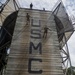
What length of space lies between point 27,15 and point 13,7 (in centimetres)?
280

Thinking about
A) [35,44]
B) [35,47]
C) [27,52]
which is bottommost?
[27,52]

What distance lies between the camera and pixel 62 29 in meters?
22.7

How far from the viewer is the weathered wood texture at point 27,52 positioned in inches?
651

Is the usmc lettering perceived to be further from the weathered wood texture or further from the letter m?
the weathered wood texture

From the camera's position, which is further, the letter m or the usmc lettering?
the letter m

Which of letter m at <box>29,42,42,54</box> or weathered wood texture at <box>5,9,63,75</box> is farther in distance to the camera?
letter m at <box>29,42,42,54</box>

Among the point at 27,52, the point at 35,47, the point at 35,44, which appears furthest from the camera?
the point at 35,44

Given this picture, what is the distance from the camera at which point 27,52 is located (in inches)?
697

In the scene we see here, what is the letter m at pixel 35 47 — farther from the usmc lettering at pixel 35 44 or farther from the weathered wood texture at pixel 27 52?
the weathered wood texture at pixel 27 52

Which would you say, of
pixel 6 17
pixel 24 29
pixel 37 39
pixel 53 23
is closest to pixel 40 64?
pixel 37 39

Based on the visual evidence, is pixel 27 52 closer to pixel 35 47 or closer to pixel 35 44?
pixel 35 47

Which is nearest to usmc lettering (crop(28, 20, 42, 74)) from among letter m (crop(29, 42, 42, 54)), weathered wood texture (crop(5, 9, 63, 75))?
letter m (crop(29, 42, 42, 54))

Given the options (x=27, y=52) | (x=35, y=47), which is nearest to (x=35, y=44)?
(x=35, y=47)

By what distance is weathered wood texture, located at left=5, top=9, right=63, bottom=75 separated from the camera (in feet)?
54.2
